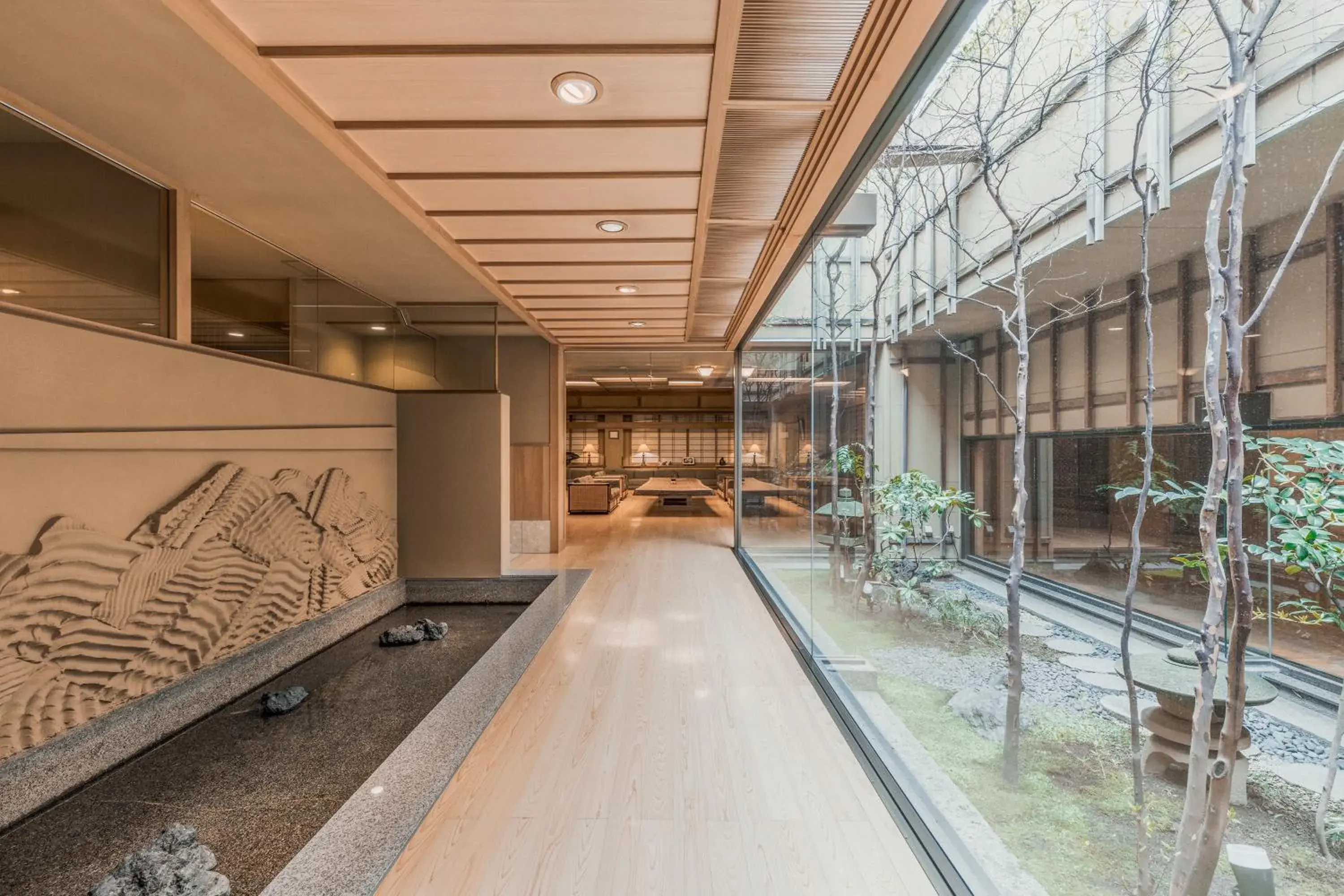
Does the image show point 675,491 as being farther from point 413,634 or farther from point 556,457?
point 413,634

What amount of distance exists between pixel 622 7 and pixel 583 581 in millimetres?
4500

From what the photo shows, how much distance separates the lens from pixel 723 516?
1070cm

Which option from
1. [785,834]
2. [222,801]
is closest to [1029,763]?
[785,834]

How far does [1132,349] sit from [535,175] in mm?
2625

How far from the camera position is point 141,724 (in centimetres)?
275

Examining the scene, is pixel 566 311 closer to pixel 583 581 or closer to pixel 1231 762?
pixel 583 581

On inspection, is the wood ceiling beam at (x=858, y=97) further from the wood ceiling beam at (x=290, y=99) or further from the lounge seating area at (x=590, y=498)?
the lounge seating area at (x=590, y=498)

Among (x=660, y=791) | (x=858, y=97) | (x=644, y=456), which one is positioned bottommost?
(x=660, y=791)

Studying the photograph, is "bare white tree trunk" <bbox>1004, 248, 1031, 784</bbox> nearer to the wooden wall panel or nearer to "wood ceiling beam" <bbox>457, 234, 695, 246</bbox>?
"wood ceiling beam" <bbox>457, 234, 695, 246</bbox>

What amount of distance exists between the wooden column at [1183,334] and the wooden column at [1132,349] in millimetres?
72

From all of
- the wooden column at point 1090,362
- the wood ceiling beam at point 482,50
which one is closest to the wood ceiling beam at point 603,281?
the wood ceiling beam at point 482,50

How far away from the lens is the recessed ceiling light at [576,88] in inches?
80.3

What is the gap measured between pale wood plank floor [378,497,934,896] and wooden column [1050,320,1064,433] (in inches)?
56.2

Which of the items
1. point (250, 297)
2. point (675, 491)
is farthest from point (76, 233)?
point (675, 491)
